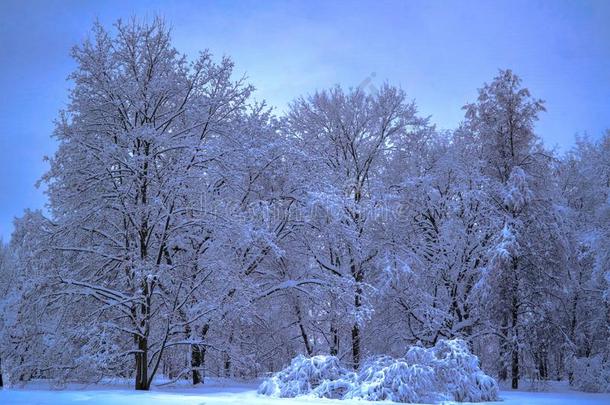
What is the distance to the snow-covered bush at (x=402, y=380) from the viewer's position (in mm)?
10414

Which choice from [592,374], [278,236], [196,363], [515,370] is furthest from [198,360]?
[592,374]

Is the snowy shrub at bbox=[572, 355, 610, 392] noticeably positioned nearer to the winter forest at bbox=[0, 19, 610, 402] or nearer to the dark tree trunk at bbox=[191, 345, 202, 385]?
the winter forest at bbox=[0, 19, 610, 402]

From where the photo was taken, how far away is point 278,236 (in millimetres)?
18516

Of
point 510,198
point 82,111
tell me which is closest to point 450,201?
point 510,198

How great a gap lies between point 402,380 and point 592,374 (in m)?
10.3

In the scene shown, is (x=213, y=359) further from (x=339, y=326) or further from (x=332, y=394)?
(x=332, y=394)

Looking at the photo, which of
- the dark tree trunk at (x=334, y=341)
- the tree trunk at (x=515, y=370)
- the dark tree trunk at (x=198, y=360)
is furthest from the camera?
the dark tree trunk at (x=334, y=341)

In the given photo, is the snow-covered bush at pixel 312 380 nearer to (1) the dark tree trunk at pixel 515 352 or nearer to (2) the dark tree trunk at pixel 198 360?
(2) the dark tree trunk at pixel 198 360

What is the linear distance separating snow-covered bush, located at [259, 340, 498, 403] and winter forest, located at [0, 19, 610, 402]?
0.17 metres

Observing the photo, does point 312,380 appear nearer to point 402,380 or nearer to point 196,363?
point 402,380

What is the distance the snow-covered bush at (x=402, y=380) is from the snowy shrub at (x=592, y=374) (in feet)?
25.8

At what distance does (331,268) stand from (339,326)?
6.81ft

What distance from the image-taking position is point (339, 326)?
19578 millimetres

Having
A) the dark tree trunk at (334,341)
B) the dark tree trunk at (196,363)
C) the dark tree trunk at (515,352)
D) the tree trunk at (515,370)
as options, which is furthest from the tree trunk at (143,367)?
the tree trunk at (515,370)
